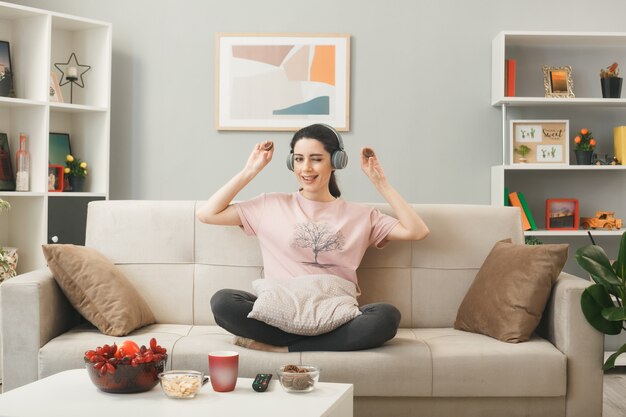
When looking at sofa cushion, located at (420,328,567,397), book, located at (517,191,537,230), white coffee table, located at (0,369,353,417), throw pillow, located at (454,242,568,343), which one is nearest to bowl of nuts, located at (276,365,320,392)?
white coffee table, located at (0,369,353,417)

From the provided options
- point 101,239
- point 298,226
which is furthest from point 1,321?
point 298,226

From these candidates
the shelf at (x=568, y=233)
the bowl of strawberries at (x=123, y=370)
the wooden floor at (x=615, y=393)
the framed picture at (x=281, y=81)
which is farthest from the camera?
the framed picture at (x=281, y=81)

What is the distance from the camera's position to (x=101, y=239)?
299 centimetres

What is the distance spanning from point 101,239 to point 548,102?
8.08 feet

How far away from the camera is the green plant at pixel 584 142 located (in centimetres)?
416

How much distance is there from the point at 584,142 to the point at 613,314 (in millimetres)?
1938

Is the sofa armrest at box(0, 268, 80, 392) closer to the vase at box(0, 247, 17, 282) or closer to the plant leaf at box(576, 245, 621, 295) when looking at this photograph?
the vase at box(0, 247, 17, 282)

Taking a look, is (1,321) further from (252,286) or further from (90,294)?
(252,286)

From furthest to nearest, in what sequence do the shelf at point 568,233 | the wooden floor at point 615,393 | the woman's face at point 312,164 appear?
the shelf at point 568,233 → the wooden floor at point 615,393 → the woman's face at point 312,164

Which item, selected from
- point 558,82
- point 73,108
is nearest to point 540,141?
point 558,82

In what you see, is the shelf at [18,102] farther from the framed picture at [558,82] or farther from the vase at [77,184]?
the framed picture at [558,82]

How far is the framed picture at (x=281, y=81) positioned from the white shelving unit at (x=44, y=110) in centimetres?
65

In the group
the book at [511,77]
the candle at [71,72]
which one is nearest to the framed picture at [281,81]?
the candle at [71,72]

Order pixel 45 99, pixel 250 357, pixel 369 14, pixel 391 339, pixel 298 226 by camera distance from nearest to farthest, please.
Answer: pixel 250 357
pixel 391 339
pixel 298 226
pixel 45 99
pixel 369 14
